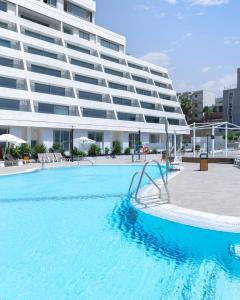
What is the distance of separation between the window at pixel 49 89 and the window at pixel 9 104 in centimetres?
423

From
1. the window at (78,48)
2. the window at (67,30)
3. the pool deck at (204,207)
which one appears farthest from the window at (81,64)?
the pool deck at (204,207)

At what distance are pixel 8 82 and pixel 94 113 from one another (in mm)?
13578

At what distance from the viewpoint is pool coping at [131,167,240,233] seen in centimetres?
786

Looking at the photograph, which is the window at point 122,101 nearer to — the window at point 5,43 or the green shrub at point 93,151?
the green shrub at point 93,151

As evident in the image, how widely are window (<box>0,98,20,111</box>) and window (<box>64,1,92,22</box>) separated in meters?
21.6

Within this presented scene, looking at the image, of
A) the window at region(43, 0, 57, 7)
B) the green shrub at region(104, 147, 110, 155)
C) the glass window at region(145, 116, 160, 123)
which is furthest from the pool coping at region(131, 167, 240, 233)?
the glass window at region(145, 116, 160, 123)

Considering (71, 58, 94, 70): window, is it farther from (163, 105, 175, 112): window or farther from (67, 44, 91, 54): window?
(163, 105, 175, 112): window

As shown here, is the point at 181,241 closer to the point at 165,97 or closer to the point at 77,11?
the point at 77,11

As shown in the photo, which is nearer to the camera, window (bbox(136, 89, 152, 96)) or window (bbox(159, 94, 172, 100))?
window (bbox(136, 89, 152, 96))

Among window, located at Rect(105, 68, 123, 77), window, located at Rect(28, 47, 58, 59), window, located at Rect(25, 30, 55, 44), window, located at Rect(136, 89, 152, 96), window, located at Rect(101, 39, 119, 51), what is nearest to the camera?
window, located at Rect(28, 47, 58, 59)

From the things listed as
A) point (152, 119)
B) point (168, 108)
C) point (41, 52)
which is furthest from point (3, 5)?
point (168, 108)

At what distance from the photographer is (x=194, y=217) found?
28.0 ft

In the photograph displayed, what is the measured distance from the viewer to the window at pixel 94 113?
45.5 metres

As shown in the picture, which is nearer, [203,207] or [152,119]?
[203,207]
